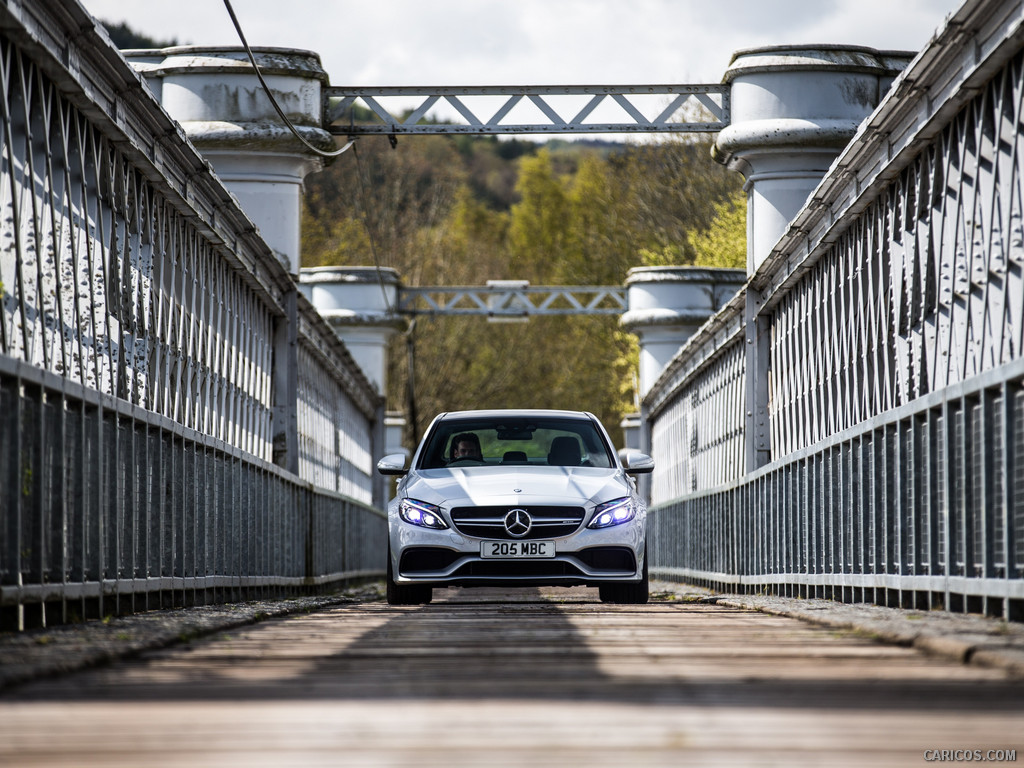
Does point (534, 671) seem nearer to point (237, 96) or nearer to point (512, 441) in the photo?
point (512, 441)

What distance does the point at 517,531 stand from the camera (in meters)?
12.4

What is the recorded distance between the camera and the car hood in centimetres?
1250

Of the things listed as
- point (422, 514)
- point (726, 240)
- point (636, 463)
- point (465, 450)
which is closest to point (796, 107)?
point (636, 463)

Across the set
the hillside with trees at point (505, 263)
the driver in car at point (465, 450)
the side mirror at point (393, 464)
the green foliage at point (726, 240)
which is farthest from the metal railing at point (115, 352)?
the hillside with trees at point (505, 263)

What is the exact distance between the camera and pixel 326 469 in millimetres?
28031

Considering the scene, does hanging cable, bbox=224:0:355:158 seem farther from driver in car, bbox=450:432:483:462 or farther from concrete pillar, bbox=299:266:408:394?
concrete pillar, bbox=299:266:408:394

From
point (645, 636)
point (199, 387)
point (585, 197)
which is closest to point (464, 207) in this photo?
point (585, 197)

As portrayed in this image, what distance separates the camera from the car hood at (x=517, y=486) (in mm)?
12500

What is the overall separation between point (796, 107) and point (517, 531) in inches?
399

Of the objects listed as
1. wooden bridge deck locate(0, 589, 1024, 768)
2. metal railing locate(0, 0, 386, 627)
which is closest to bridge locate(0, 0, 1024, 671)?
metal railing locate(0, 0, 386, 627)

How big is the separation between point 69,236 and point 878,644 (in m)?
5.18

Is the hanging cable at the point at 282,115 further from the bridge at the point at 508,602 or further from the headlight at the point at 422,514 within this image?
the headlight at the point at 422,514

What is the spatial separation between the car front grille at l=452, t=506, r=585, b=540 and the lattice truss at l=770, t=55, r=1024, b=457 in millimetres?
2505

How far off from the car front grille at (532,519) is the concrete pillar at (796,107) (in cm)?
872
